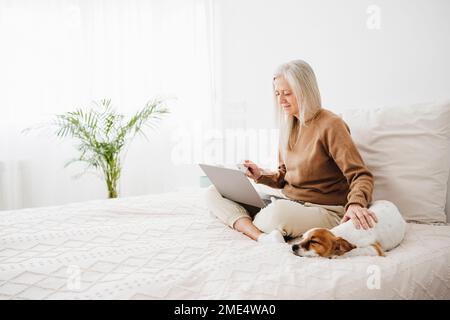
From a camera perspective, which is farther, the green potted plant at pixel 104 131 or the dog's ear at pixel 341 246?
the green potted plant at pixel 104 131

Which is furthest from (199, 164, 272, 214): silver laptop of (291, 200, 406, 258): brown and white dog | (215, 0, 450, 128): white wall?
(215, 0, 450, 128): white wall

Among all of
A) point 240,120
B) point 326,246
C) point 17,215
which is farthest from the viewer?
point 240,120

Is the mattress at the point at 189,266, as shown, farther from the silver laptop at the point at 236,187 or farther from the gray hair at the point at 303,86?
the gray hair at the point at 303,86

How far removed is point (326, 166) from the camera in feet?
4.99

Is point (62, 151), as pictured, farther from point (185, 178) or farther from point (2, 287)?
point (2, 287)

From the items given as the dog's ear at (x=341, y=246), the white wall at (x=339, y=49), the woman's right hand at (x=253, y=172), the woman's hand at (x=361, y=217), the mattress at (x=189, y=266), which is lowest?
the mattress at (x=189, y=266)

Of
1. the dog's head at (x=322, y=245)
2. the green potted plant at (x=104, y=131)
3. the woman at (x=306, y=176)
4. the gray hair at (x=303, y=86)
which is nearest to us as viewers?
the dog's head at (x=322, y=245)

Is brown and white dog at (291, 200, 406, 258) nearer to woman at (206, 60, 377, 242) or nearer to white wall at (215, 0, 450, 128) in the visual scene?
woman at (206, 60, 377, 242)

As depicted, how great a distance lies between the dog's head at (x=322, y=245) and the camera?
3.56 ft

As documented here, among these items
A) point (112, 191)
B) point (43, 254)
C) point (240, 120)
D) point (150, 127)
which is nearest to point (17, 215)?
point (43, 254)

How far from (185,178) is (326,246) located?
2.30 metres

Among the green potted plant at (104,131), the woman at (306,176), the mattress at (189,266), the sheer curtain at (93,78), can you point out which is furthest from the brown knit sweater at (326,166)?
the sheer curtain at (93,78)

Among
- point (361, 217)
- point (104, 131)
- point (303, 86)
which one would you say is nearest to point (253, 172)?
point (303, 86)

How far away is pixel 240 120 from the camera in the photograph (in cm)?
314
